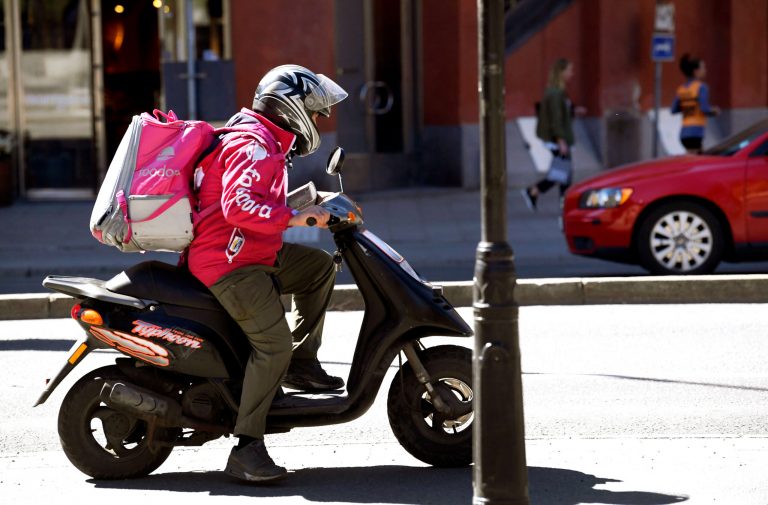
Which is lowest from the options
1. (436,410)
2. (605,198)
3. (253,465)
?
(253,465)

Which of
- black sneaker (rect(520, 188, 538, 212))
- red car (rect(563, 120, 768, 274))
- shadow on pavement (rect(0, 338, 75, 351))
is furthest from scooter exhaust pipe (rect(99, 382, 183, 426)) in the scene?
black sneaker (rect(520, 188, 538, 212))

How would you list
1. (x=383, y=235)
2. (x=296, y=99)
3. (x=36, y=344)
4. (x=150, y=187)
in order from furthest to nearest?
(x=383, y=235) < (x=36, y=344) < (x=296, y=99) < (x=150, y=187)

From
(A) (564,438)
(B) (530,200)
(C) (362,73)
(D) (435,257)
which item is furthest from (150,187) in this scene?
(C) (362,73)

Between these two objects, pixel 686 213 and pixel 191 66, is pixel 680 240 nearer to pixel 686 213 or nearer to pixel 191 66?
pixel 686 213

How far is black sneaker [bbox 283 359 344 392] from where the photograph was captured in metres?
6.24

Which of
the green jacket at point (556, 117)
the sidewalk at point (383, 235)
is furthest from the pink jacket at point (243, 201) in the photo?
the green jacket at point (556, 117)

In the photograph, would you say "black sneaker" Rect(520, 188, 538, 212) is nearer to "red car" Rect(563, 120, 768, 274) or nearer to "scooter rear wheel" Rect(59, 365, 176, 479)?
"red car" Rect(563, 120, 768, 274)

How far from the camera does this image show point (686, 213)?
12.2m

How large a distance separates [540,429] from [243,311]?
1822mm

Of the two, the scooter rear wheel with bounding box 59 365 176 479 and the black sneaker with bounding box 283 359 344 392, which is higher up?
the black sneaker with bounding box 283 359 344 392

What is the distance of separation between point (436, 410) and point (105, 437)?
1.35 m

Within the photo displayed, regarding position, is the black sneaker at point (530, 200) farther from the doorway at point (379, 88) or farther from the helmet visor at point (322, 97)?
the helmet visor at point (322, 97)

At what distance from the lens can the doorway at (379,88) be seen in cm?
2078

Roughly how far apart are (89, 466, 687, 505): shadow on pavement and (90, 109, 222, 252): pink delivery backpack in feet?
3.33
